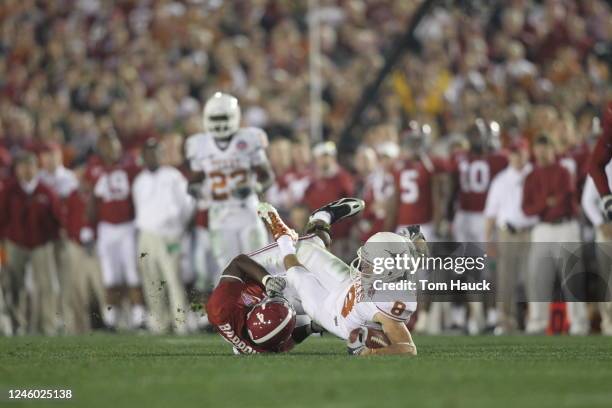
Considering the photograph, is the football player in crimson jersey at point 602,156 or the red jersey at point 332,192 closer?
the football player in crimson jersey at point 602,156

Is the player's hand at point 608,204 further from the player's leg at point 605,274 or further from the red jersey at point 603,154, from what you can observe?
→ the player's leg at point 605,274

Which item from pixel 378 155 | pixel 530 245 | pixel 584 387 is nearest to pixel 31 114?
pixel 378 155

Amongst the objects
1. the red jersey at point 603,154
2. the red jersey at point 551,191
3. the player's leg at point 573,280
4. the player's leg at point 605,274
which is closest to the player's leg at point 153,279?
the red jersey at point 551,191

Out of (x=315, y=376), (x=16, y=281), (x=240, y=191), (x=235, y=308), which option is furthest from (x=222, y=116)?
(x=315, y=376)

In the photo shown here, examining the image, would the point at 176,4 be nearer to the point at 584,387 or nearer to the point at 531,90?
the point at 531,90

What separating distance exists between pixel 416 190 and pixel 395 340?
18.9 feet

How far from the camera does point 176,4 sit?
21.3m

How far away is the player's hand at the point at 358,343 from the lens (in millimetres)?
8743

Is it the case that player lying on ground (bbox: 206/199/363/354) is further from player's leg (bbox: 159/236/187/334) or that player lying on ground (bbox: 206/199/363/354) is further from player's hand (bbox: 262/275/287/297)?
player's leg (bbox: 159/236/187/334)

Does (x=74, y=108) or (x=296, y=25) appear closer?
(x=74, y=108)

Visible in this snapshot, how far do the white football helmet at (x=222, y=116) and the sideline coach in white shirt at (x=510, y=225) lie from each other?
310 centimetres

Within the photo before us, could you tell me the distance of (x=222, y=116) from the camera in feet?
40.4

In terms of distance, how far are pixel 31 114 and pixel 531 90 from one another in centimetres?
713

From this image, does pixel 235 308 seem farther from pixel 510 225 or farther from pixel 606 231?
pixel 510 225
